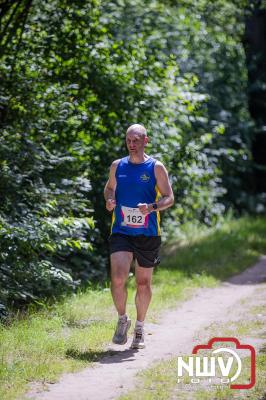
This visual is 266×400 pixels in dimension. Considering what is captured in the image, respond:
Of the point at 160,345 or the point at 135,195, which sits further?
the point at 160,345

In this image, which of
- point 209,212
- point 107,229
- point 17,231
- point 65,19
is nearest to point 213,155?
point 209,212

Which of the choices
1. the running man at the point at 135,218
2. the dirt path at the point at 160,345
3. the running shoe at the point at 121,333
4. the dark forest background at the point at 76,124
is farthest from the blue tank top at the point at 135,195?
the dark forest background at the point at 76,124

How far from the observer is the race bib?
→ 742 cm

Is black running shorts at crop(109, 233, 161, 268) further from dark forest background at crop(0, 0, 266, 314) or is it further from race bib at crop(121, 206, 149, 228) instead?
dark forest background at crop(0, 0, 266, 314)

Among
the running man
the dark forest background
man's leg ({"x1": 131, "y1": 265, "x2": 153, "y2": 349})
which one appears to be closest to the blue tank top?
the running man

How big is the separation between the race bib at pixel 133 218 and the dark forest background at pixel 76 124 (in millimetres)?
1707

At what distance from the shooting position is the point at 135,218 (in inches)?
293

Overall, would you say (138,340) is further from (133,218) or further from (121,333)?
(133,218)

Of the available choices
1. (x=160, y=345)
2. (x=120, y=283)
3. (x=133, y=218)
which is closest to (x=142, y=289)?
(x=120, y=283)

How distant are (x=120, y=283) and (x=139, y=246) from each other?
412 millimetres

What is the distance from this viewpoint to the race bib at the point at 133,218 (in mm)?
7422

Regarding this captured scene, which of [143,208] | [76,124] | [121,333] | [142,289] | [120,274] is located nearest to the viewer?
[143,208]

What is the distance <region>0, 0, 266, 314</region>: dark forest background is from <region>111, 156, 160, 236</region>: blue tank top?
169 centimetres

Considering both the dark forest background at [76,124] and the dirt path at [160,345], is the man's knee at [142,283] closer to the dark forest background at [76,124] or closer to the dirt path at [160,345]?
the dirt path at [160,345]
